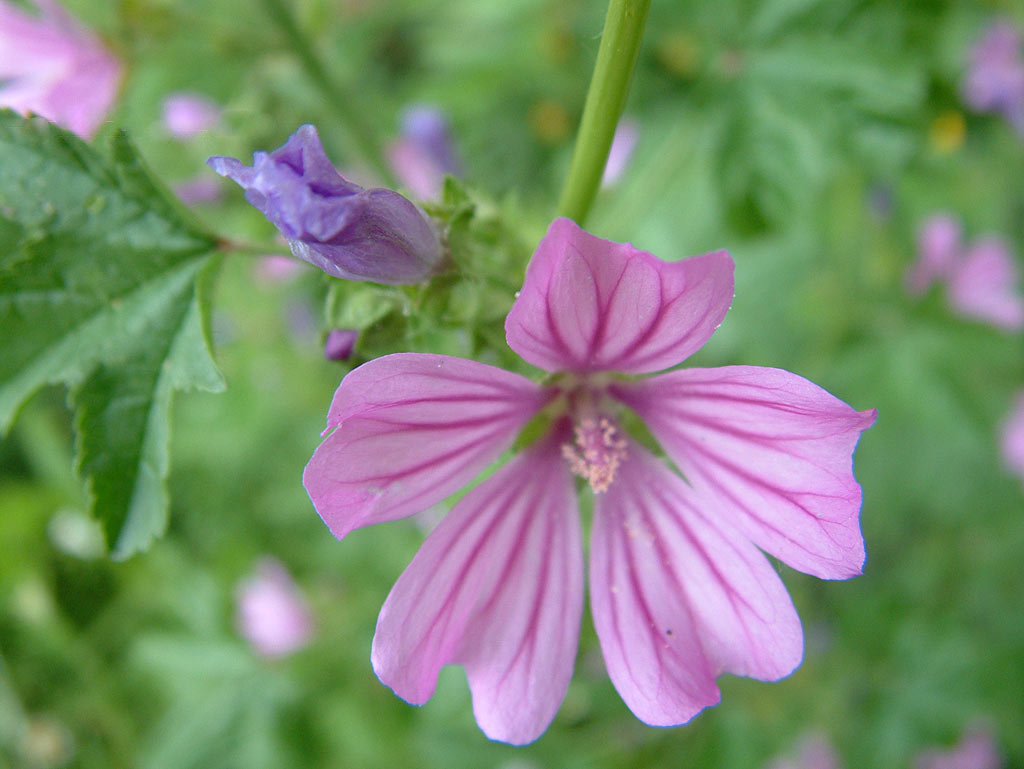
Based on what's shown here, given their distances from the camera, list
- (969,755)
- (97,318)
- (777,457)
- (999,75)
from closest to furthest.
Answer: (777,457) < (97,318) < (999,75) < (969,755)

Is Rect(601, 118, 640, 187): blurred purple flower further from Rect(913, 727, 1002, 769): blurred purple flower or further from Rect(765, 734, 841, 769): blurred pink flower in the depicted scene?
Rect(913, 727, 1002, 769): blurred purple flower

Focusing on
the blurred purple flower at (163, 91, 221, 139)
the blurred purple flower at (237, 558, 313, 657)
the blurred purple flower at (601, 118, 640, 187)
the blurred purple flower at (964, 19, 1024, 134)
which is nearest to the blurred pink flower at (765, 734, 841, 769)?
the blurred purple flower at (237, 558, 313, 657)

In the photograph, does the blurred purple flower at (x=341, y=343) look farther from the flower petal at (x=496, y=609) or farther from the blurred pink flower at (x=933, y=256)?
the blurred pink flower at (x=933, y=256)

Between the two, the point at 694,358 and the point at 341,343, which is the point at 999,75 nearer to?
the point at 694,358

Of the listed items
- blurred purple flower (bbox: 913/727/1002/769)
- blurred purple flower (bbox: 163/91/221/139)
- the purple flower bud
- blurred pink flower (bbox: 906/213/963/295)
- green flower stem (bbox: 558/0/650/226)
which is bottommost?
the purple flower bud

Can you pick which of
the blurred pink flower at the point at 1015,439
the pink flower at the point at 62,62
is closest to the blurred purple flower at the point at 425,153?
the pink flower at the point at 62,62

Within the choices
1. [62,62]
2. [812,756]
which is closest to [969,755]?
[812,756]

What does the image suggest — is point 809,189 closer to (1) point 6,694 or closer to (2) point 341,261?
(2) point 341,261

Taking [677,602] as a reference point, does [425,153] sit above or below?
above

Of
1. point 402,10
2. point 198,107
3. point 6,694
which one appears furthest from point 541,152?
point 6,694
